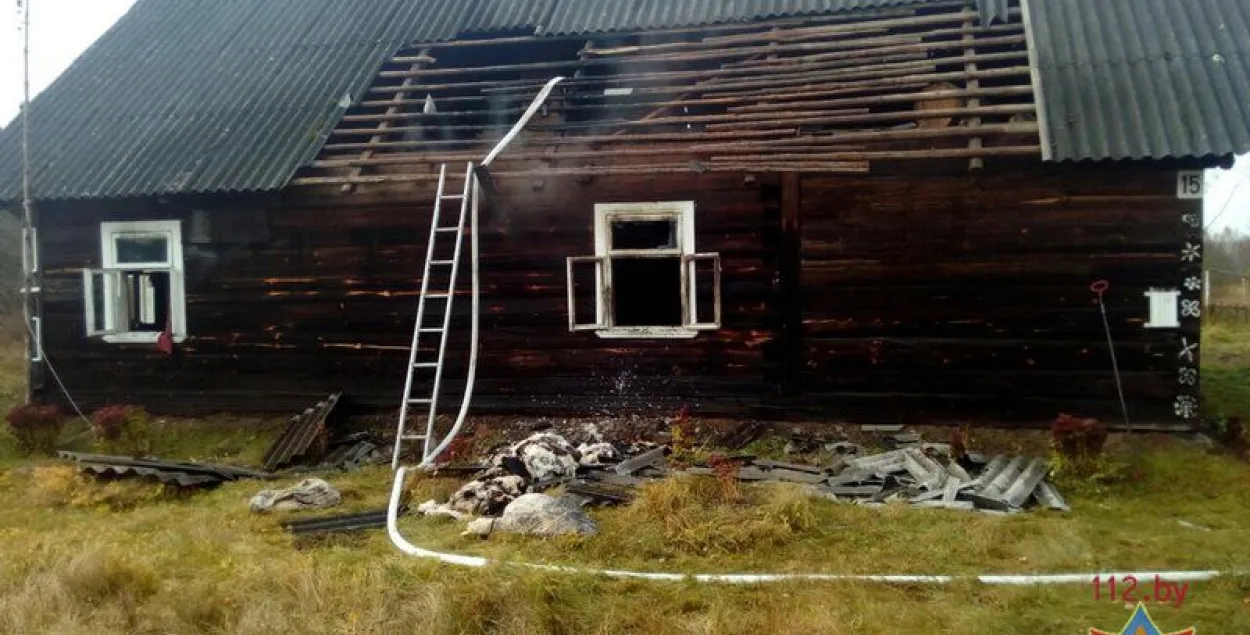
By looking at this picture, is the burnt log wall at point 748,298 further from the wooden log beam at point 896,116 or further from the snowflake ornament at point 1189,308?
the wooden log beam at point 896,116

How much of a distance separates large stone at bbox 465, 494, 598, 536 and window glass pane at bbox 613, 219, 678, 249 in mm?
3951

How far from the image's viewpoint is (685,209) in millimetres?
9023

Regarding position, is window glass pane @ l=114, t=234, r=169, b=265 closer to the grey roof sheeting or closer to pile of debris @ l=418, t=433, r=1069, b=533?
the grey roof sheeting

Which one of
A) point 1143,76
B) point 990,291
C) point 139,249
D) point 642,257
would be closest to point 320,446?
point 139,249

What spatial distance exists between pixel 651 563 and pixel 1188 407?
234 inches

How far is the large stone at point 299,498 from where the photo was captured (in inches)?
278

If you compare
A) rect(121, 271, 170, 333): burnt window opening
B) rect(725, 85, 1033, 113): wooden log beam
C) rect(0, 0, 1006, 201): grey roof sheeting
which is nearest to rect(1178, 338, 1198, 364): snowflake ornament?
rect(725, 85, 1033, 113): wooden log beam

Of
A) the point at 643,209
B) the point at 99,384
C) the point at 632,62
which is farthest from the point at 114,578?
the point at 632,62

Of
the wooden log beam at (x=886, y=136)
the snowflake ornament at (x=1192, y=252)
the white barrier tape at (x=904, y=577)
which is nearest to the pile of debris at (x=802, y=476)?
the white barrier tape at (x=904, y=577)

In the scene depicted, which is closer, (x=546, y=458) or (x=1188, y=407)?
(x=546, y=458)

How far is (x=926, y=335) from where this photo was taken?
8.66 metres

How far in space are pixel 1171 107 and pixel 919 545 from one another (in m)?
5.51

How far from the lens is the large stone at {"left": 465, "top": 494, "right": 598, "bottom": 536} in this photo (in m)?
A: 5.89
